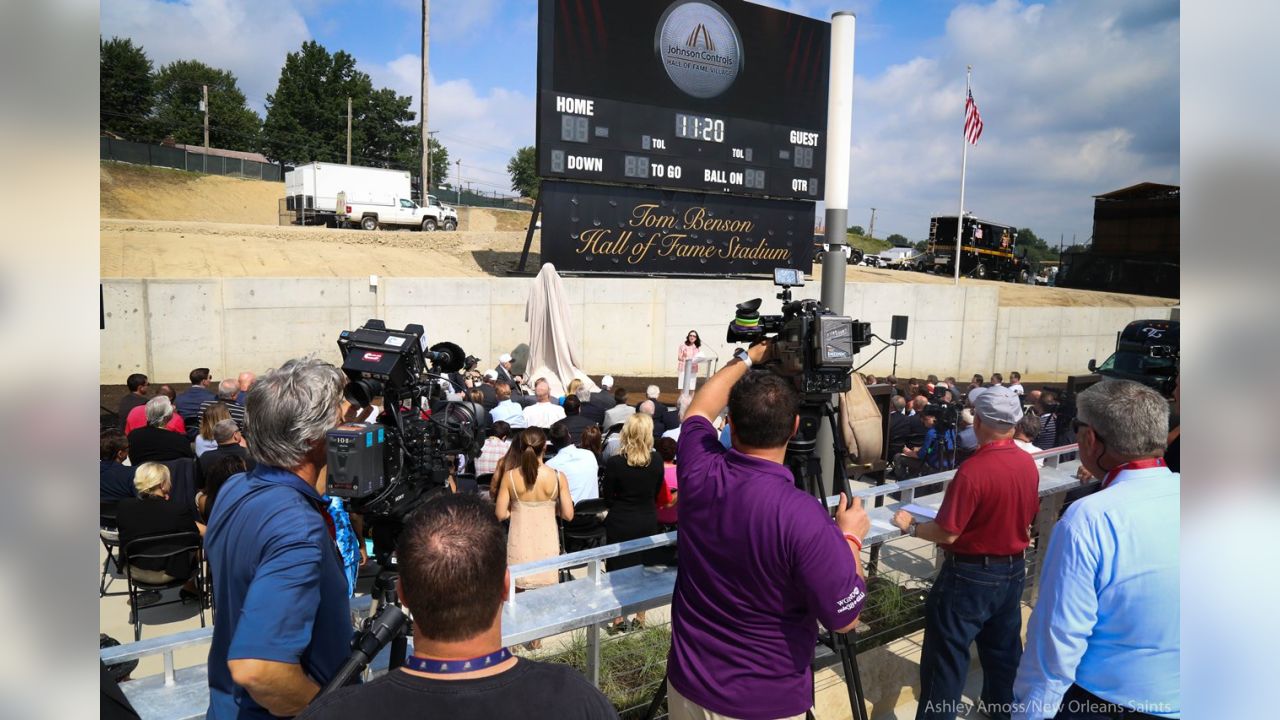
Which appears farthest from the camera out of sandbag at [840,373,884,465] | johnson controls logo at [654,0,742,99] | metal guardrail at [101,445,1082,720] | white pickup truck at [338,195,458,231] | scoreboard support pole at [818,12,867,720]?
white pickup truck at [338,195,458,231]

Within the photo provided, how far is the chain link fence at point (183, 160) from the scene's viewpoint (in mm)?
39719

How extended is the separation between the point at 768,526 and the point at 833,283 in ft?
8.16

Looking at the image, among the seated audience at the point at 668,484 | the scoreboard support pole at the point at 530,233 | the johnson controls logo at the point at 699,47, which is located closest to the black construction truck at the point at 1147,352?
the seated audience at the point at 668,484

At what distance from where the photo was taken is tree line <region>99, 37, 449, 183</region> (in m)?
51.0

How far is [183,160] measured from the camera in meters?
41.8

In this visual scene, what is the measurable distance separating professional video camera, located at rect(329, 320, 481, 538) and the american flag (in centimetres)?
2291

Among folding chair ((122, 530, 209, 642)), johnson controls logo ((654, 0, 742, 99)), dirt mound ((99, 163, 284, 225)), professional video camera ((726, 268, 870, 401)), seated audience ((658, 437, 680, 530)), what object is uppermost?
johnson controls logo ((654, 0, 742, 99))

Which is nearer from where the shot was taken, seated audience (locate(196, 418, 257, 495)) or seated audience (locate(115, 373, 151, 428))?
seated audience (locate(196, 418, 257, 495))

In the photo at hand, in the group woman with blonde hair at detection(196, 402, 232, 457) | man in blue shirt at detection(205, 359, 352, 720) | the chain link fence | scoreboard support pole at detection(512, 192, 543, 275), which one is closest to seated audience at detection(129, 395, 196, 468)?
woman with blonde hair at detection(196, 402, 232, 457)

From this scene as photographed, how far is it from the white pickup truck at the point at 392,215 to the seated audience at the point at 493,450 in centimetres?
2333

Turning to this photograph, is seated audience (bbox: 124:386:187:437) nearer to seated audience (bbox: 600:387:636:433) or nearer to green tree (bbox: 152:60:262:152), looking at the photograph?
seated audience (bbox: 600:387:636:433)

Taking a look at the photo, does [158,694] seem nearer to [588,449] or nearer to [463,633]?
[463,633]
